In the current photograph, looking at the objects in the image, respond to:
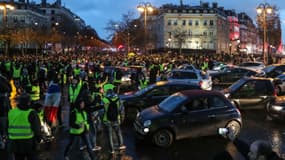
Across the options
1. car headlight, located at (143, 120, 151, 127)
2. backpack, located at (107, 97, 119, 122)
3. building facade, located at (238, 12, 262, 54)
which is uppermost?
building facade, located at (238, 12, 262, 54)

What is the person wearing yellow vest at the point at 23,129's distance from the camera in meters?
7.63

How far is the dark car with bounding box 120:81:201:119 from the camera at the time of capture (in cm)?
1556

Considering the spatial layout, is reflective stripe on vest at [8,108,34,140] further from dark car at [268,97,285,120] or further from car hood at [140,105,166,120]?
dark car at [268,97,285,120]

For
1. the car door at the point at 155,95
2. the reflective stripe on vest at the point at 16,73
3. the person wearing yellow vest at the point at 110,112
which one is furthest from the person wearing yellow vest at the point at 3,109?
the reflective stripe on vest at the point at 16,73

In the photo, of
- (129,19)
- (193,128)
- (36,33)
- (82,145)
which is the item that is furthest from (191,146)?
(36,33)

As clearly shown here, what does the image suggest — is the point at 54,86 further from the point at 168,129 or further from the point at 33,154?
the point at 33,154

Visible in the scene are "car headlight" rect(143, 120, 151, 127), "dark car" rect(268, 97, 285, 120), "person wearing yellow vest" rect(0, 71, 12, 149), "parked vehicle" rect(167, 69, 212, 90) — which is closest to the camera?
"person wearing yellow vest" rect(0, 71, 12, 149)

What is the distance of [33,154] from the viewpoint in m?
7.95

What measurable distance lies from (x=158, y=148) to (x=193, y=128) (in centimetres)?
111

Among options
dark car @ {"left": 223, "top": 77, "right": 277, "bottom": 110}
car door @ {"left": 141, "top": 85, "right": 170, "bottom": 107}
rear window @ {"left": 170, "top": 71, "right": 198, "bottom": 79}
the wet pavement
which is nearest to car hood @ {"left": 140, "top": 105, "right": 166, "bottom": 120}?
the wet pavement

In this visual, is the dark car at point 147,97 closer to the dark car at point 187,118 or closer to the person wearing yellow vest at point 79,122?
the dark car at point 187,118

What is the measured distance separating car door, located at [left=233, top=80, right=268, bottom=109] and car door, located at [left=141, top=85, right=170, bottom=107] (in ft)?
10.4

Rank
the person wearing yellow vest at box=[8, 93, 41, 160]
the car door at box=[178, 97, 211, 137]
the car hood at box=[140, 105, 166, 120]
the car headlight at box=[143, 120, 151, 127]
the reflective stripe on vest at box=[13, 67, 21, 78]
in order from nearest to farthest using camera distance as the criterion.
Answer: the person wearing yellow vest at box=[8, 93, 41, 160]
the car headlight at box=[143, 120, 151, 127]
the car hood at box=[140, 105, 166, 120]
the car door at box=[178, 97, 211, 137]
the reflective stripe on vest at box=[13, 67, 21, 78]

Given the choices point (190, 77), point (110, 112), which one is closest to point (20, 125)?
point (110, 112)
